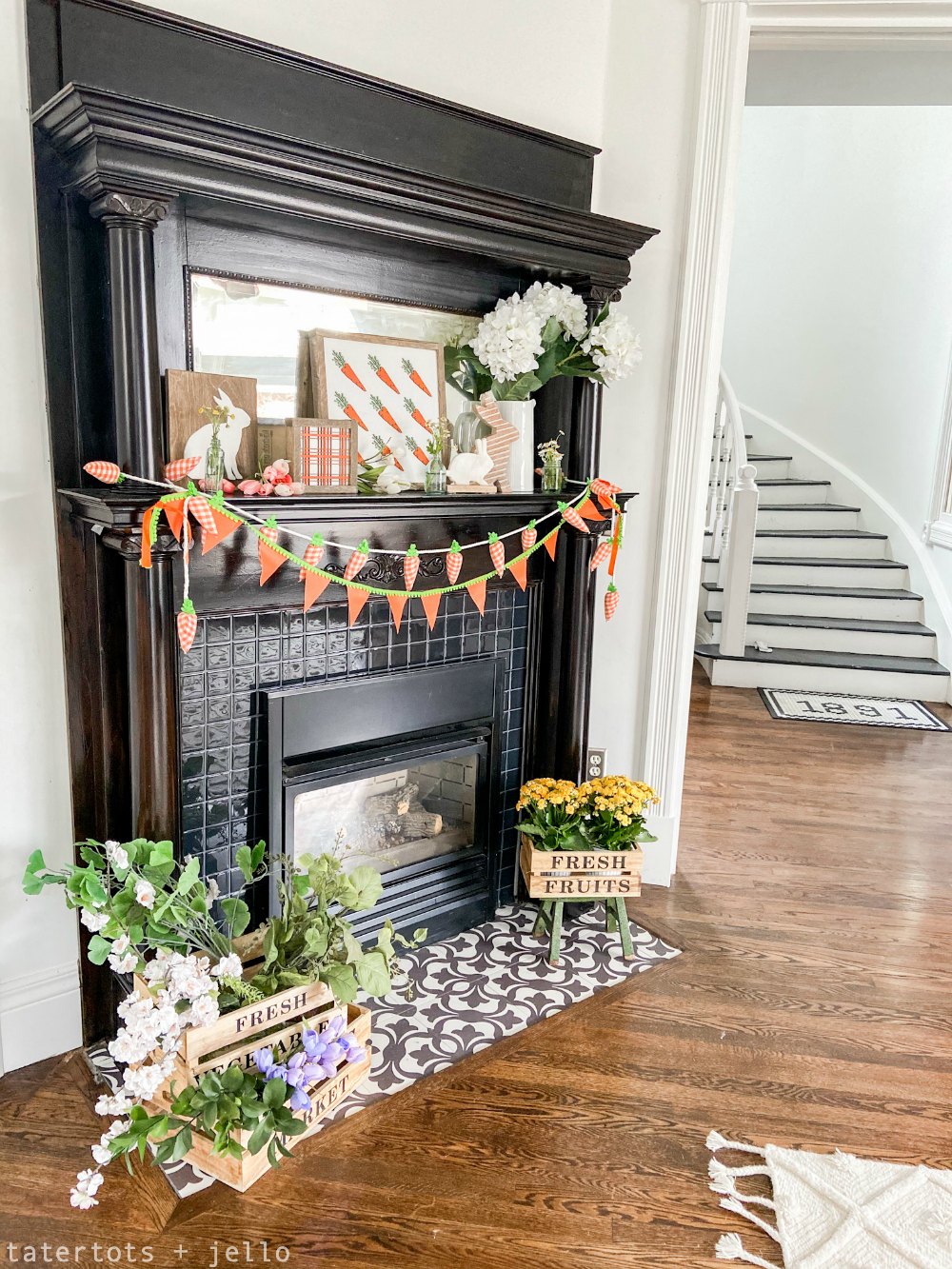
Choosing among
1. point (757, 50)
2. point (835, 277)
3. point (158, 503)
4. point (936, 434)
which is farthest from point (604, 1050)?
point (835, 277)

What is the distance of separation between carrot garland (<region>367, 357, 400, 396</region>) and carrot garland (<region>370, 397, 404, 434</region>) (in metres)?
0.05

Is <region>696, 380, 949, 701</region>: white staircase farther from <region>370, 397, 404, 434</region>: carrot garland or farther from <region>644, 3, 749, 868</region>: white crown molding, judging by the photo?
<region>370, 397, 404, 434</region>: carrot garland

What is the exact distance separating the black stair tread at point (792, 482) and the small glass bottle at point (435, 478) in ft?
15.5

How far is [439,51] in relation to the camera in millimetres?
2268

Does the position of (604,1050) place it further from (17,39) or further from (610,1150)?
(17,39)

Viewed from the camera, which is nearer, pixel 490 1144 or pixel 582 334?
pixel 490 1144

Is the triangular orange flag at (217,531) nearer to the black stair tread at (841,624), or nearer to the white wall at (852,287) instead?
the black stair tread at (841,624)

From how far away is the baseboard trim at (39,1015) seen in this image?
6.59 ft

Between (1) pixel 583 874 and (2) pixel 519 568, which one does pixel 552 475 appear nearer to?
(2) pixel 519 568

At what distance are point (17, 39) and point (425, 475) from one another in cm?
113

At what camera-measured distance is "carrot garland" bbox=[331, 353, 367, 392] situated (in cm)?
213

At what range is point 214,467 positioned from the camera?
1.84 meters

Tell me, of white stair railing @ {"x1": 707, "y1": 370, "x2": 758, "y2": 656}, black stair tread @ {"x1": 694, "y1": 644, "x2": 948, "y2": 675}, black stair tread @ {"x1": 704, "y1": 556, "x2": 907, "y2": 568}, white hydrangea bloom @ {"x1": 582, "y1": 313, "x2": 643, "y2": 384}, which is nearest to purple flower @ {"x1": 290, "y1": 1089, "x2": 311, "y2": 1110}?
white hydrangea bloom @ {"x1": 582, "y1": 313, "x2": 643, "y2": 384}

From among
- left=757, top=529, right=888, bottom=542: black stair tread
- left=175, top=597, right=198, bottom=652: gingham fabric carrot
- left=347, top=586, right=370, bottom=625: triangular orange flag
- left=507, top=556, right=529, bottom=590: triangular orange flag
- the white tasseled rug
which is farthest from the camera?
left=757, top=529, right=888, bottom=542: black stair tread
